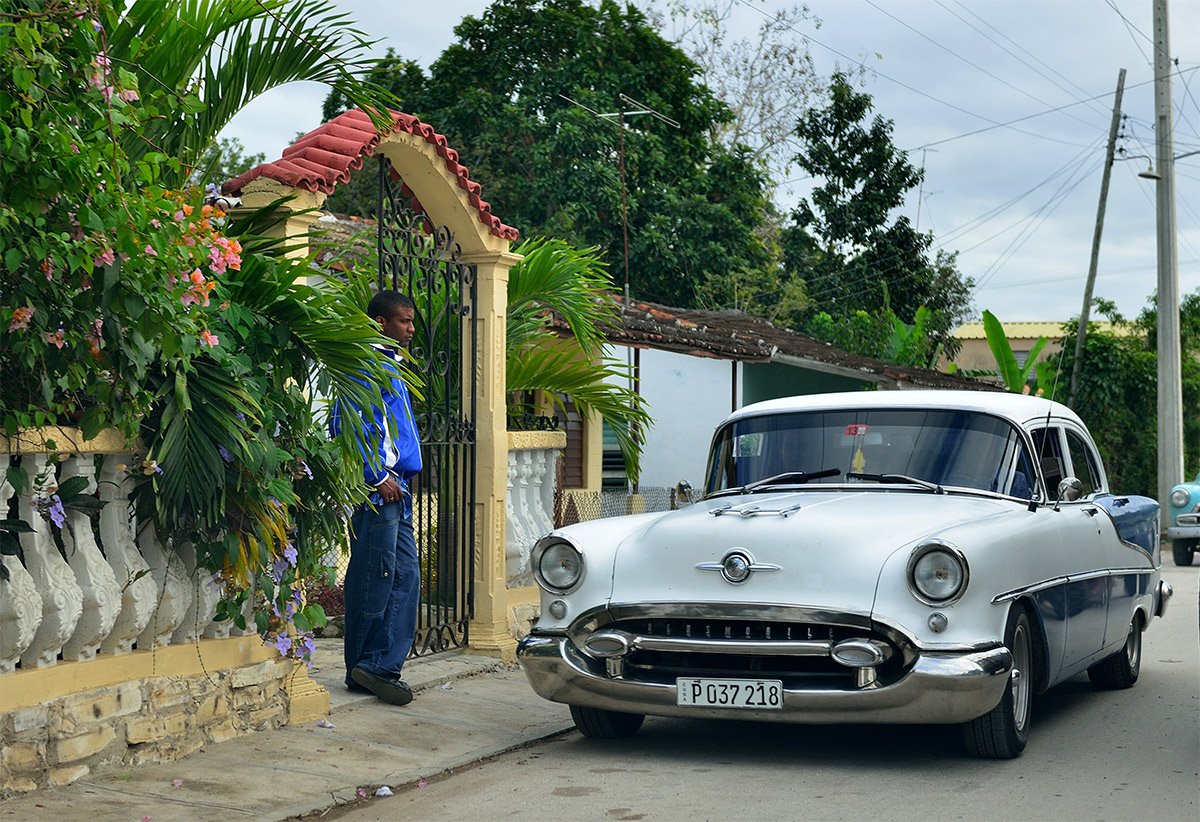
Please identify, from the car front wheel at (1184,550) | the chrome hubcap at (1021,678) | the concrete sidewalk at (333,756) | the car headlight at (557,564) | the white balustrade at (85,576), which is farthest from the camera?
the car front wheel at (1184,550)

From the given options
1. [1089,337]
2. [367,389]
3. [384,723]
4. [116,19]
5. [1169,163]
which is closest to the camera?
[116,19]

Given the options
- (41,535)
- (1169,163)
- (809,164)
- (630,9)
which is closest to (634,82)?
(630,9)

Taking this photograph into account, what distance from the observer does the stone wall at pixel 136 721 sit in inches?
217

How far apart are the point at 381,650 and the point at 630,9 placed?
22848 mm

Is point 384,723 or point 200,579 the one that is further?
point 384,723

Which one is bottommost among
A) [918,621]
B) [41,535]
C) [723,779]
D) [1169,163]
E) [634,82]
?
[723,779]

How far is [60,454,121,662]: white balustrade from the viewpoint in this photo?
5.84 meters

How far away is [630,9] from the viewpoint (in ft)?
94.7

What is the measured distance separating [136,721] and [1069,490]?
14.5 feet

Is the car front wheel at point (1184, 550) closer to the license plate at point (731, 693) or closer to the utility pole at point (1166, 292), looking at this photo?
the utility pole at point (1166, 292)

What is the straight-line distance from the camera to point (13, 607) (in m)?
5.43

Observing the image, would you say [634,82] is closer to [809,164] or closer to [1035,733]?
[809,164]

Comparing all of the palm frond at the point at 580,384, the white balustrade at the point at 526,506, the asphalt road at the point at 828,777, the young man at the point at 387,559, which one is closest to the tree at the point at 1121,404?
the palm frond at the point at 580,384

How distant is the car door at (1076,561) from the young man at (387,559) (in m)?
3.18
